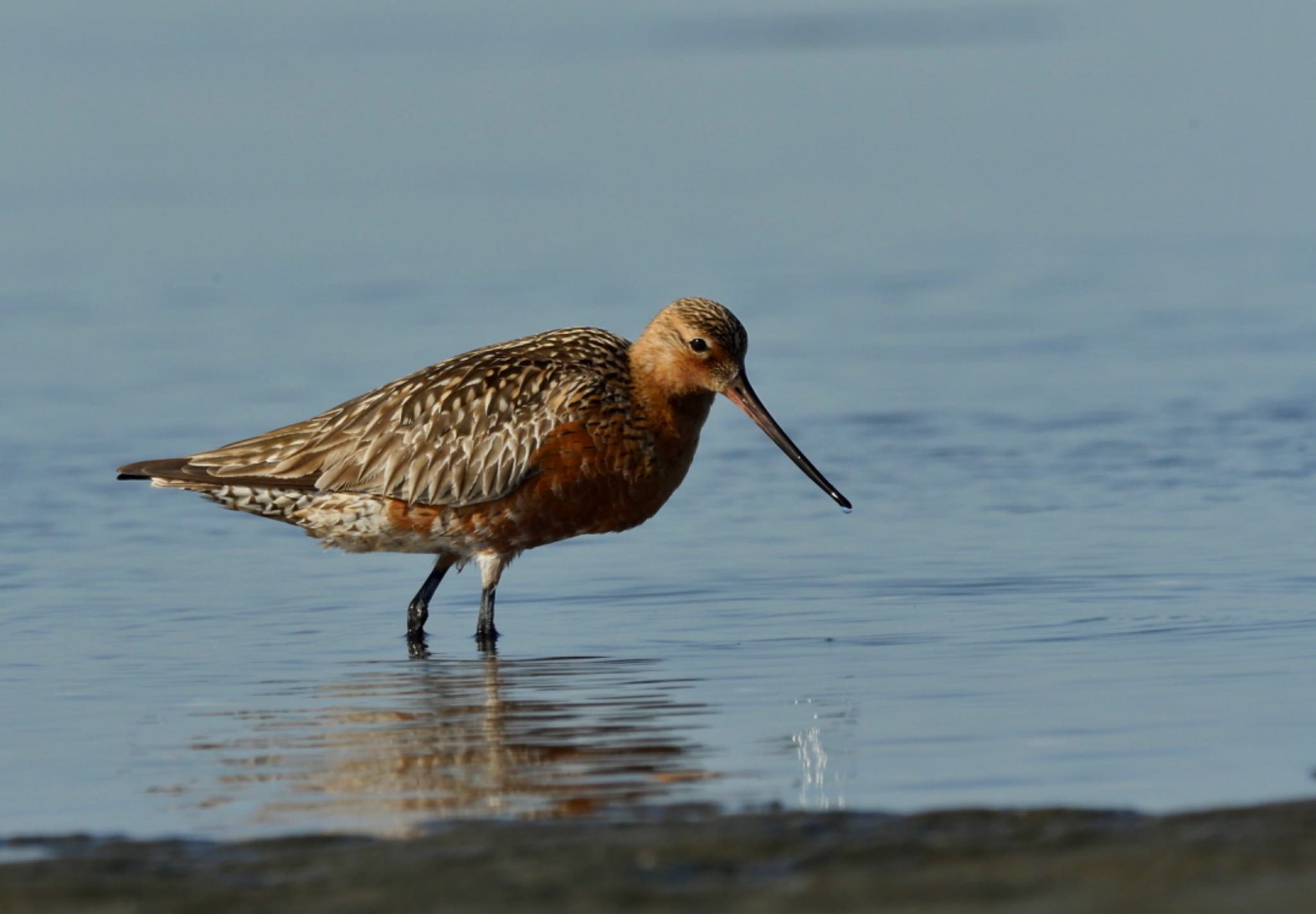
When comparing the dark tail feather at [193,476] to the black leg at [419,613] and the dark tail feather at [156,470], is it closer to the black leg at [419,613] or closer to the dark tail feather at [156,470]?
the dark tail feather at [156,470]

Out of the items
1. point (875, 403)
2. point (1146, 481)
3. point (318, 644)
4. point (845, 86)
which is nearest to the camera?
point (318, 644)

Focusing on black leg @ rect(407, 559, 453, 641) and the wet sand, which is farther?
black leg @ rect(407, 559, 453, 641)

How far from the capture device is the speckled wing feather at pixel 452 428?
9445 millimetres

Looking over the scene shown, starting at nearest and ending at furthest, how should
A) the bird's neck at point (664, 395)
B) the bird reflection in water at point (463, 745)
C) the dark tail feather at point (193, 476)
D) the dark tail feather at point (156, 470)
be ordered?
the bird reflection in water at point (463, 745) < the bird's neck at point (664, 395) < the dark tail feather at point (193, 476) < the dark tail feather at point (156, 470)

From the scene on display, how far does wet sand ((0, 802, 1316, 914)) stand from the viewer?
4.71 metres

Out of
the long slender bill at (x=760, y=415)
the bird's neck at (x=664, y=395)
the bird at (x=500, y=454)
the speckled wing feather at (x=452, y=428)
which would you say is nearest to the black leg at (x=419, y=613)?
the bird at (x=500, y=454)

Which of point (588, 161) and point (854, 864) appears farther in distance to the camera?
point (588, 161)

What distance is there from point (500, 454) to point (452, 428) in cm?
29

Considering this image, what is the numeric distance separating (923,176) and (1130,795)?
52.9 ft

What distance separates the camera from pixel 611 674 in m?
8.20

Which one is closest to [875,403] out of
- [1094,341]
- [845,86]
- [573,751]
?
[1094,341]

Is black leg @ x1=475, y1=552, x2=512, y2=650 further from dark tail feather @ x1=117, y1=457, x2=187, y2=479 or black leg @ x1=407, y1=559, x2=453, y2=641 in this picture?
dark tail feather @ x1=117, y1=457, x2=187, y2=479

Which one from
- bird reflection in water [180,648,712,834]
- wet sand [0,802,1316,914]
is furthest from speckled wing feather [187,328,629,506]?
wet sand [0,802,1316,914]

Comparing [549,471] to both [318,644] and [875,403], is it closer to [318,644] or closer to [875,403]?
[318,644]
